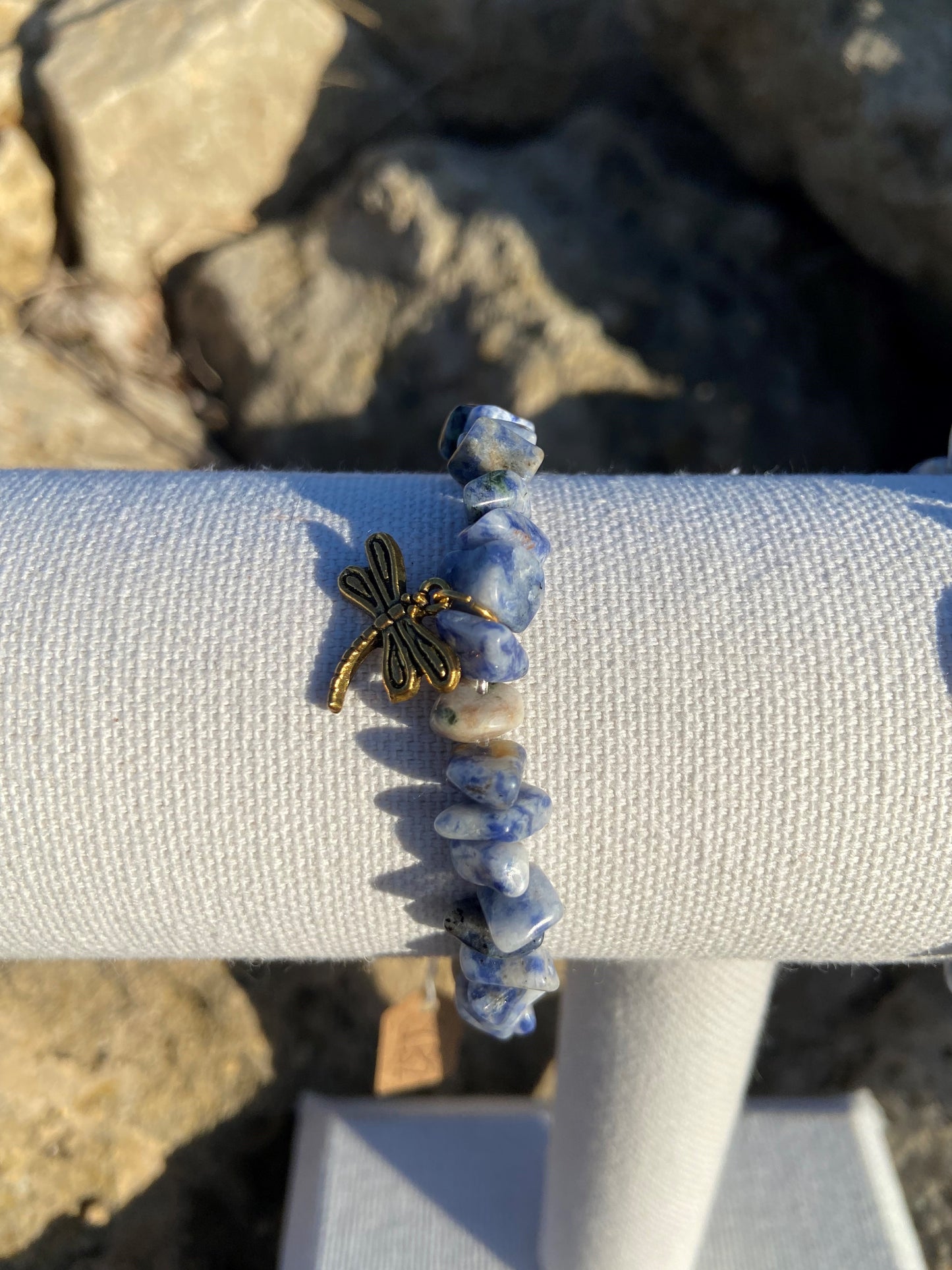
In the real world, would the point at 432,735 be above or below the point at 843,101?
below

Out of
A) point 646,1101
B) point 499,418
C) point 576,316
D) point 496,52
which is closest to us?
point 499,418

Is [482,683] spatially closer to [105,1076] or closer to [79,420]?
[105,1076]

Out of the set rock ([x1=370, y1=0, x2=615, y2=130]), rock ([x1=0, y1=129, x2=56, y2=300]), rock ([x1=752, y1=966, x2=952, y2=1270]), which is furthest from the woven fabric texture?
rock ([x1=370, y1=0, x2=615, y2=130])

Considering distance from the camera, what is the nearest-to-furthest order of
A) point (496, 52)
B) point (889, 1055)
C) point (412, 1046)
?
1. point (412, 1046)
2. point (889, 1055)
3. point (496, 52)

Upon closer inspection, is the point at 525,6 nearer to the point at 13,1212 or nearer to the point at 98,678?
the point at 98,678

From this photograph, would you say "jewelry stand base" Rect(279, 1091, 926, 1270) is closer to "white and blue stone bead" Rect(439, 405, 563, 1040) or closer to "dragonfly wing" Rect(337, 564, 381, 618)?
"white and blue stone bead" Rect(439, 405, 563, 1040)

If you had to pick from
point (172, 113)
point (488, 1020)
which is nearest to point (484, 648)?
point (488, 1020)

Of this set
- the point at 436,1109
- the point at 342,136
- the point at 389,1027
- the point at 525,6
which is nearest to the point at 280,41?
the point at 342,136

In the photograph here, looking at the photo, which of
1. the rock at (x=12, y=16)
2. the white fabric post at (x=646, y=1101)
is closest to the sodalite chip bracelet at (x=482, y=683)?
the white fabric post at (x=646, y=1101)
